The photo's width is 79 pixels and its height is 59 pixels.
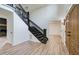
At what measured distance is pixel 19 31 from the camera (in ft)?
19.3

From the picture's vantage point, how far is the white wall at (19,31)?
5567 mm

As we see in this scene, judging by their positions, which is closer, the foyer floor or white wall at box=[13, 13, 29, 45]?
the foyer floor

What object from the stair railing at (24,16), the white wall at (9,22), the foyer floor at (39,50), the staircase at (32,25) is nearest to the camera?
the foyer floor at (39,50)

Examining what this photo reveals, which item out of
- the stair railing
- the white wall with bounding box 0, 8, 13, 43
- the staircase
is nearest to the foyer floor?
the staircase

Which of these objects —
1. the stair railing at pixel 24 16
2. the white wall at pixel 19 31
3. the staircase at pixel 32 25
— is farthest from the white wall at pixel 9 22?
the stair railing at pixel 24 16

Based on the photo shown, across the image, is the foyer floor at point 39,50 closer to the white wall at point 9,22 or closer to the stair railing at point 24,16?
the white wall at point 9,22

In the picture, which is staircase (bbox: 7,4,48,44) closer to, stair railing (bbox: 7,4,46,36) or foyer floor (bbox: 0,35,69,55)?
stair railing (bbox: 7,4,46,36)

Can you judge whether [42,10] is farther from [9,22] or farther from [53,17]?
[9,22]

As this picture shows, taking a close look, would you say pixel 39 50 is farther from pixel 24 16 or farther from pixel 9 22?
pixel 24 16

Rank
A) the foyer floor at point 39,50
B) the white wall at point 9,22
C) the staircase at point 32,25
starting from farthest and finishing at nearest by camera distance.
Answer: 1. the staircase at point 32,25
2. the white wall at point 9,22
3. the foyer floor at point 39,50

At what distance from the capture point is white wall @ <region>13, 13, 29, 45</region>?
18.3 ft

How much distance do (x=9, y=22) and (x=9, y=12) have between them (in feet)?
1.54

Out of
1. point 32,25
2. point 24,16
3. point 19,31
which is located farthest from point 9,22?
point 32,25
